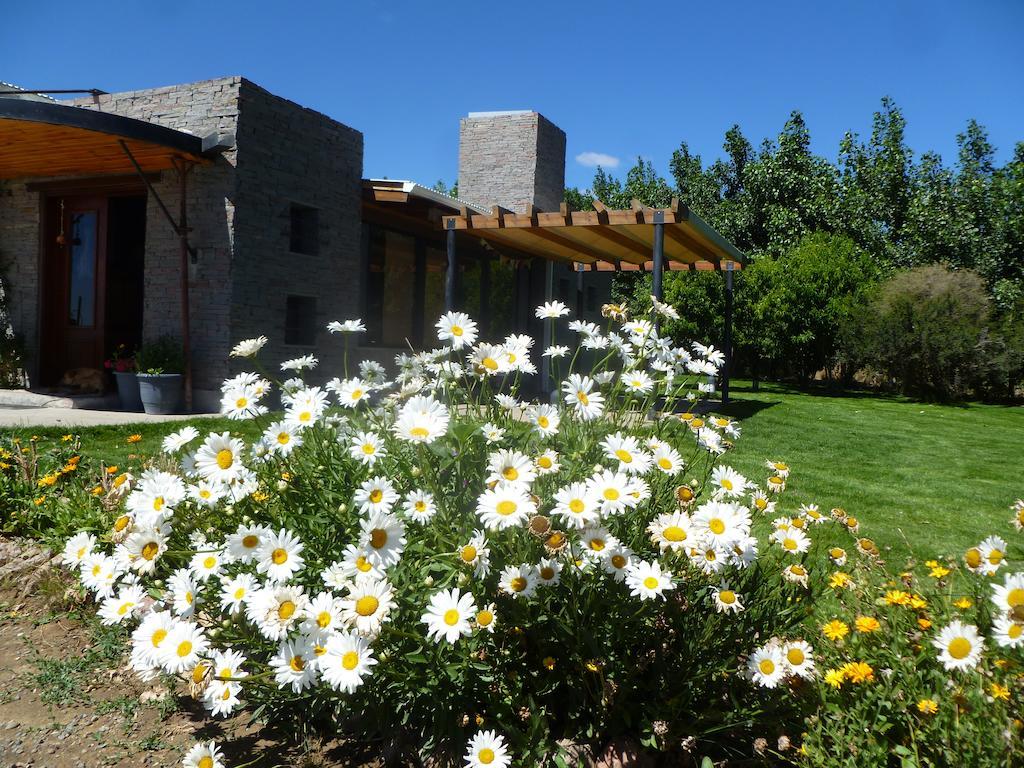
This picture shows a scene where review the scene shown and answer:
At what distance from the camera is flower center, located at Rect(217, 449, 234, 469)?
71.5 inches

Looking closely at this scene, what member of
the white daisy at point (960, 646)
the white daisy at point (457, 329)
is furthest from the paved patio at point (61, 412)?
the white daisy at point (960, 646)

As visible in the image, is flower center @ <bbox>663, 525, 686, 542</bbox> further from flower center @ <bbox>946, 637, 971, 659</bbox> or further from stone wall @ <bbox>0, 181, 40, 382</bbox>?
stone wall @ <bbox>0, 181, 40, 382</bbox>

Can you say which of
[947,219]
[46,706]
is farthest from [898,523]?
[947,219]

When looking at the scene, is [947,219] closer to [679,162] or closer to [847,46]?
[847,46]

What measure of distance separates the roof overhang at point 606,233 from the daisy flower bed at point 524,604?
19.4ft

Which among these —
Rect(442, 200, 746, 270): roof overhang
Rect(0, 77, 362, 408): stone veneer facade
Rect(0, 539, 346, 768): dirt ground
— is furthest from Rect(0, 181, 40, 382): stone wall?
Rect(0, 539, 346, 768): dirt ground

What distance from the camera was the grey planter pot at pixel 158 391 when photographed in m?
7.47

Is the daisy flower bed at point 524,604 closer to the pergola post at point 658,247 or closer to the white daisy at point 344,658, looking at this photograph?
the white daisy at point 344,658

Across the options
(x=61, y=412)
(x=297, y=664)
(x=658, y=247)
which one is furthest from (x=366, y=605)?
(x=61, y=412)

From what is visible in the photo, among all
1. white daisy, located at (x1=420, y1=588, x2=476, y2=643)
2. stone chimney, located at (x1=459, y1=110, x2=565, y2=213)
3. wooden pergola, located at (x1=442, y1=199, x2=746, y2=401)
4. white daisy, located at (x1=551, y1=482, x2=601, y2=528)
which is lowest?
white daisy, located at (x1=420, y1=588, x2=476, y2=643)

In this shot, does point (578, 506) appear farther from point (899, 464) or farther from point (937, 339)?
point (937, 339)

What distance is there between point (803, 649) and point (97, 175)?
9604 mm

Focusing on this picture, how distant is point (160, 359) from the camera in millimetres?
7676

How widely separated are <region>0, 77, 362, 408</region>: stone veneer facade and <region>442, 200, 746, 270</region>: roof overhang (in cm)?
205
